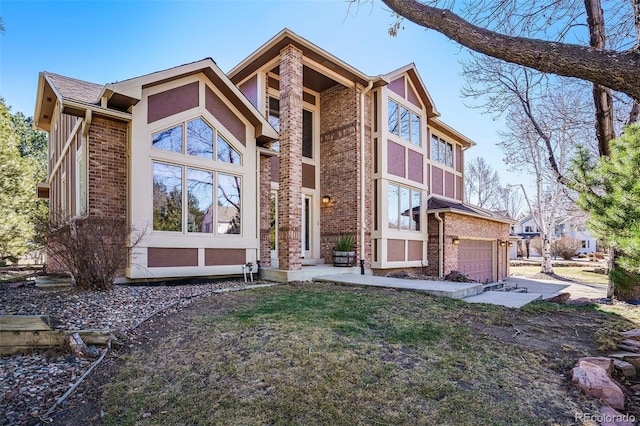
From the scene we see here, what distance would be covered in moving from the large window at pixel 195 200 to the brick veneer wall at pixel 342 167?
3.41 metres

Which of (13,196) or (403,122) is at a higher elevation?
(403,122)

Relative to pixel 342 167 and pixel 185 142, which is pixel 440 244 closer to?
pixel 342 167

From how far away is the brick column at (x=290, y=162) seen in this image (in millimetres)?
8758

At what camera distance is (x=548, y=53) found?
2.71 m

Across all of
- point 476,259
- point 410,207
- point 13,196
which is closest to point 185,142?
point 410,207

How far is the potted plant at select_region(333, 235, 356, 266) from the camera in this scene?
1023 cm

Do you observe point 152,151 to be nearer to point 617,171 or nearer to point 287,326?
point 287,326

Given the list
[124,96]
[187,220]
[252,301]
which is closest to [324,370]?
[252,301]

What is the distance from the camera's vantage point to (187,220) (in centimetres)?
798

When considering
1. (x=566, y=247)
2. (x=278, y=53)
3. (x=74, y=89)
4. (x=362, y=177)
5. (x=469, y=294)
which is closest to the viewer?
(x=469, y=294)

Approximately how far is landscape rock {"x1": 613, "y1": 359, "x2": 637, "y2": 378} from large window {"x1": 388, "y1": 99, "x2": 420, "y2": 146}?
29.8 feet

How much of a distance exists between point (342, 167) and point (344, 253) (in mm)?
2806

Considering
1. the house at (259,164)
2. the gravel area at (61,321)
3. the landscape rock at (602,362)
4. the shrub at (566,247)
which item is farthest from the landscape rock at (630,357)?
the shrub at (566,247)

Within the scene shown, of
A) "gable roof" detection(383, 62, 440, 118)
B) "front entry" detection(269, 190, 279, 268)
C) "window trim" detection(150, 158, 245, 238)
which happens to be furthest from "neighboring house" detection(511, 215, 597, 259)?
"window trim" detection(150, 158, 245, 238)
